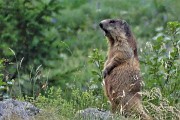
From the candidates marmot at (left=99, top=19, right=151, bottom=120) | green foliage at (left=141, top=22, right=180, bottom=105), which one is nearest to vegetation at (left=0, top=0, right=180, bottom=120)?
green foliage at (left=141, top=22, right=180, bottom=105)

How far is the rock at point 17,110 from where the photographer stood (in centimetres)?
640

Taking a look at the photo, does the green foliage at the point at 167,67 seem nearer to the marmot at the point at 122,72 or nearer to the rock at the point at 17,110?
the marmot at the point at 122,72

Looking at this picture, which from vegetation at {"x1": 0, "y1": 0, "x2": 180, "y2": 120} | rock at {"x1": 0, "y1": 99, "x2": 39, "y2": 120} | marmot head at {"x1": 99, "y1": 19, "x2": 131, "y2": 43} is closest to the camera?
rock at {"x1": 0, "y1": 99, "x2": 39, "y2": 120}

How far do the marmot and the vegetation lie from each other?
142mm

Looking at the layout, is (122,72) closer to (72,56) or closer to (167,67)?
(167,67)

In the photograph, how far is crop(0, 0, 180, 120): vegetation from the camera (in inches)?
305

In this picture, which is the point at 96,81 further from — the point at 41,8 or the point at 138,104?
the point at 41,8

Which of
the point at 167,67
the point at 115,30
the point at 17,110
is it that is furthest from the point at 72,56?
the point at 17,110

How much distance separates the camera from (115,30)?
27.8 feet

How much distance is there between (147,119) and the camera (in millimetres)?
7484

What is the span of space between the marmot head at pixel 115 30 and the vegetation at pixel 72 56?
9.4 inches

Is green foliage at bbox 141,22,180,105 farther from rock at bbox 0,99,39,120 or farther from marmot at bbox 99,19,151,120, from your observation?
rock at bbox 0,99,39,120

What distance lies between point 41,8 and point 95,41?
3.93 meters

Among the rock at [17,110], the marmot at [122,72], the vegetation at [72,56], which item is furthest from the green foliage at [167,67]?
the rock at [17,110]
